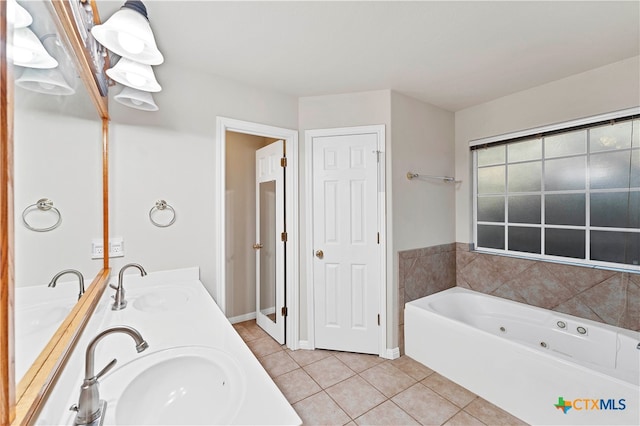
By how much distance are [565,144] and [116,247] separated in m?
3.64

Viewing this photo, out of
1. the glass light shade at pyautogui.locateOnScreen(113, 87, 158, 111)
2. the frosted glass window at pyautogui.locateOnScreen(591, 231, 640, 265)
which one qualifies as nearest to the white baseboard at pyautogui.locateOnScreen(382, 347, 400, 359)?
the frosted glass window at pyautogui.locateOnScreen(591, 231, 640, 265)

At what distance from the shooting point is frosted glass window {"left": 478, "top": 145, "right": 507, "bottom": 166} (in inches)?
113

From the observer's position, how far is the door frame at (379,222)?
2.55 m

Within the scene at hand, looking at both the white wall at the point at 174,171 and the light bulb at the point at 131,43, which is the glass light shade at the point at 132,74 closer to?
the light bulb at the point at 131,43

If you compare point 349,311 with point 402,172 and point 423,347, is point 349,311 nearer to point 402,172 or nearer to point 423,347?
point 423,347

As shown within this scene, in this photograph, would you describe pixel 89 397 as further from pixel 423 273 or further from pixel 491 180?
pixel 491 180

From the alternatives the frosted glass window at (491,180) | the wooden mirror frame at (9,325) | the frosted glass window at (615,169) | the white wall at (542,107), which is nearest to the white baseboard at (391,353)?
the white wall at (542,107)

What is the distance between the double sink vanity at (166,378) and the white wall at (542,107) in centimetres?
292

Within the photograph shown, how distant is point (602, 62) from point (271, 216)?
305 cm

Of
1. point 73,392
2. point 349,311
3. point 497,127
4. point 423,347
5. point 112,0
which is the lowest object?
point 423,347

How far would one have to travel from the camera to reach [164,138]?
1.97 meters

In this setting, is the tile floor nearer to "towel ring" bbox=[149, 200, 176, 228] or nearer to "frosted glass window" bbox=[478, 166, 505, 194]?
"towel ring" bbox=[149, 200, 176, 228]

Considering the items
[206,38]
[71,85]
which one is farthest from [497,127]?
[71,85]

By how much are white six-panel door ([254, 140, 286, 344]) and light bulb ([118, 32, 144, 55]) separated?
5.23 feet
